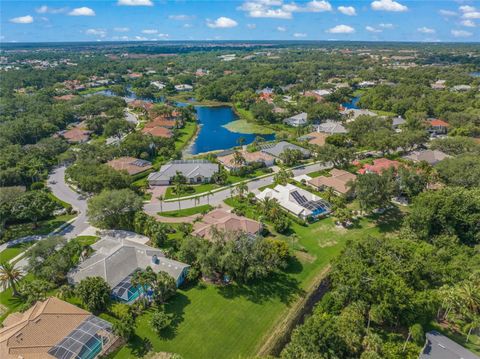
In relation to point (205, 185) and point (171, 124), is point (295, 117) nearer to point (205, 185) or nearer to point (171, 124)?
point (171, 124)

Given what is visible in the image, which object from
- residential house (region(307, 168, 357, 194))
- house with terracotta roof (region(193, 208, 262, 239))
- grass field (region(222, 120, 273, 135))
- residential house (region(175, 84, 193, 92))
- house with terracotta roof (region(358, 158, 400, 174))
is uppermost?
residential house (region(175, 84, 193, 92))

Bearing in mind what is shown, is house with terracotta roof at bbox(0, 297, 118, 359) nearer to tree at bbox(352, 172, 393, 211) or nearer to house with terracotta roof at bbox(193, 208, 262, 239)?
house with terracotta roof at bbox(193, 208, 262, 239)

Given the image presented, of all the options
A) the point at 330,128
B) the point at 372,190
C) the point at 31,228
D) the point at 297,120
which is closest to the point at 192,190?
the point at 31,228

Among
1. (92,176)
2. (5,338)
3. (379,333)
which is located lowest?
(379,333)

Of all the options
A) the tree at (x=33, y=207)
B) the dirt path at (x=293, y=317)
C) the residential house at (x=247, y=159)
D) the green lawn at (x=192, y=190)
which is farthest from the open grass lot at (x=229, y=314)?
the residential house at (x=247, y=159)

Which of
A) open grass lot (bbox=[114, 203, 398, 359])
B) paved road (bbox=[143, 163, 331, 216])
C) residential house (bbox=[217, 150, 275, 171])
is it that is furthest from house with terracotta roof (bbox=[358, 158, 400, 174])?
open grass lot (bbox=[114, 203, 398, 359])

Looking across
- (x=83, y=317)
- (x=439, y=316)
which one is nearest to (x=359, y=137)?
(x=439, y=316)
